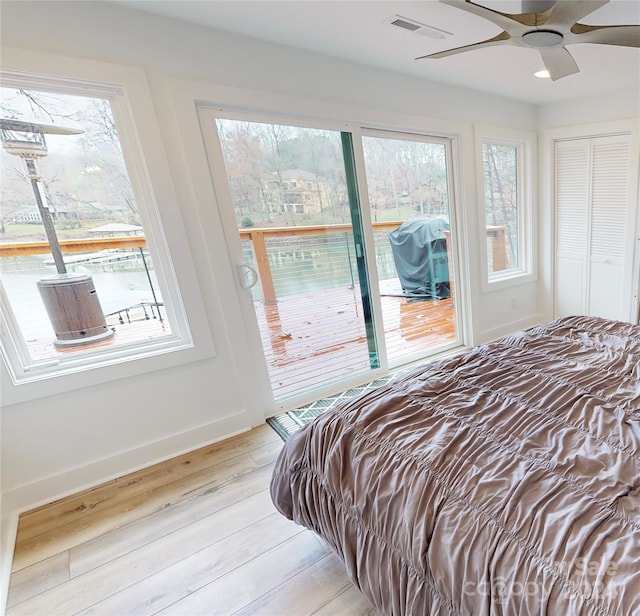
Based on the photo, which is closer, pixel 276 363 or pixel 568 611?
pixel 568 611

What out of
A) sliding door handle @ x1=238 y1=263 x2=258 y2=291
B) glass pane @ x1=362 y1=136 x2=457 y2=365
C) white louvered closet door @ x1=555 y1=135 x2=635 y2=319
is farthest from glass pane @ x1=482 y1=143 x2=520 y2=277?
sliding door handle @ x1=238 y1=263 x2=258 y2=291

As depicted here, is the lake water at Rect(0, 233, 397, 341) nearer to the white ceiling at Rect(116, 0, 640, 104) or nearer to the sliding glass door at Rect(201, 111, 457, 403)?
the sliding glass door at Rect(201, 111, 457, 403)

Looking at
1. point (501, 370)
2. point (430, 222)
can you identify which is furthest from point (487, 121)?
point (501, 370)

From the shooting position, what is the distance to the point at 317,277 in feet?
7.93

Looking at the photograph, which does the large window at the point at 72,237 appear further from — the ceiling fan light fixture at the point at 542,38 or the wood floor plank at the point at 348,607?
the ceiling fan light fixture at the point at 542,38

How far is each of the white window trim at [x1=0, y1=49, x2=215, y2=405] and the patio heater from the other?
0.39 feet

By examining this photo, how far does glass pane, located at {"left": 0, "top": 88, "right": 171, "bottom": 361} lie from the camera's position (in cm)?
157

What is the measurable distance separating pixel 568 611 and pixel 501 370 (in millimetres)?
924

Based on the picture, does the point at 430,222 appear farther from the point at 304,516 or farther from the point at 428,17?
the point at 304,516

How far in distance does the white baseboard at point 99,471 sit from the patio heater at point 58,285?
0.69m

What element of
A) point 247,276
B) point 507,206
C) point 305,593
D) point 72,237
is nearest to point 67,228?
point 72,237

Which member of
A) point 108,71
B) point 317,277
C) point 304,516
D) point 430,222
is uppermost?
point 108,71

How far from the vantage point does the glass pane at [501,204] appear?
3.23 metres

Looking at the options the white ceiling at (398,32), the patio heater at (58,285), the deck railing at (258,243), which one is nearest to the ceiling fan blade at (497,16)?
the white ceiling at (398,32)
